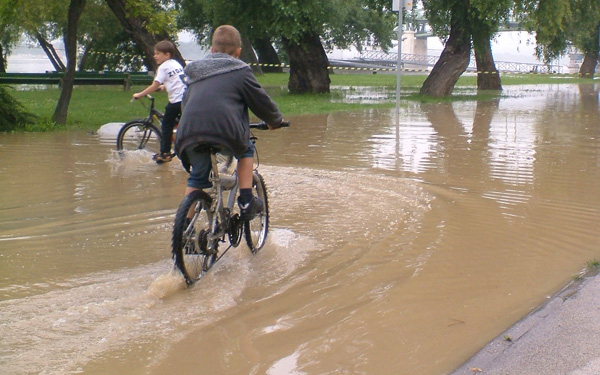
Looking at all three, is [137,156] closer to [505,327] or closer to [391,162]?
[391,162]

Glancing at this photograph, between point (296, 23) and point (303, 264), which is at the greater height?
point (296, 23)

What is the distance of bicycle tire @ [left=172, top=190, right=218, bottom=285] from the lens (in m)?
5.13

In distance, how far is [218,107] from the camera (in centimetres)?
530

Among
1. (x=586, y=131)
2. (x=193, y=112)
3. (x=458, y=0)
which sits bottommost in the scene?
(x=586, y=131)

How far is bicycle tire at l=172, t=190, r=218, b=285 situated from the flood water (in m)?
0.13

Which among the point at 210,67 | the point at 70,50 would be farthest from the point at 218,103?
the point at 70,50

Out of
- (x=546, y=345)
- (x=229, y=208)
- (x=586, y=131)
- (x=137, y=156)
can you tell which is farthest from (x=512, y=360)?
(x=586, y=131)

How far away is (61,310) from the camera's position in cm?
495

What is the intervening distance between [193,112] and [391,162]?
6.35 metres

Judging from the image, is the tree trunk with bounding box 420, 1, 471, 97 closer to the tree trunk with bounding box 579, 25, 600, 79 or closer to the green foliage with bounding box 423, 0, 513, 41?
the green foliage with bounding box 423, 0, 513, 41

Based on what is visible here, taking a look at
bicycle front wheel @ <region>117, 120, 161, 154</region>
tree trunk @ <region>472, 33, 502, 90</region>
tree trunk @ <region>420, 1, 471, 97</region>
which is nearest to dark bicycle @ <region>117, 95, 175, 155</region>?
bicycle front wheel @ <region>117, 120, 161, 154</region>

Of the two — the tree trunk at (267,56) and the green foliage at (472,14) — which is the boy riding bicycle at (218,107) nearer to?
the green foliage at (472,14)

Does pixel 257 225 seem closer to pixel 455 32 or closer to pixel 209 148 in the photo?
pixel 209 148

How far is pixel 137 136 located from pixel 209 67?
6.38m
